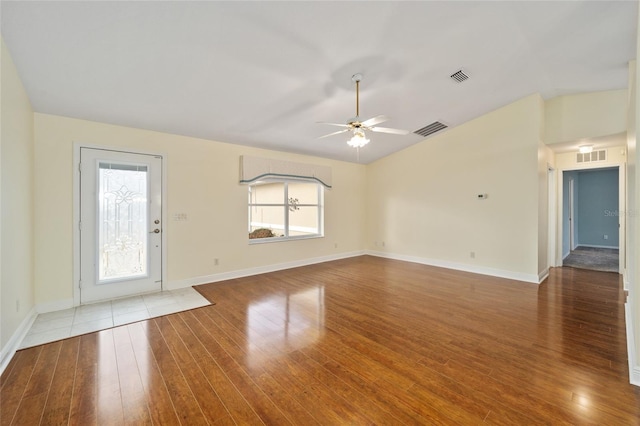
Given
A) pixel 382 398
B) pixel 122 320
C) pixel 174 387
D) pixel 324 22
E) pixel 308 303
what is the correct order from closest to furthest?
pixel 382 398
pixel 174 387
pixel 324 22
pixel 122 320
pixel 308 303

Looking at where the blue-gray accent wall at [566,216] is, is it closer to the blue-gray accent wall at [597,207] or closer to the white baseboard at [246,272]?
the blue-gray accent wall at [597,207]

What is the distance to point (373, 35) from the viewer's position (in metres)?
2.83

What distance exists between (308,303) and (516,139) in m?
4.67

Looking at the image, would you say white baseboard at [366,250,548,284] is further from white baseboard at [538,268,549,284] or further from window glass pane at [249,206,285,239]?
window glass pane at [249,206,285,239]

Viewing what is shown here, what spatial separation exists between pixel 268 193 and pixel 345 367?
4.35 metres

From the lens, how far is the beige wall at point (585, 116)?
4.40m

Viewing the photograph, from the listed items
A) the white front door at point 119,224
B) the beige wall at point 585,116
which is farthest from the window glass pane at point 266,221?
the beige wall at point 585,116

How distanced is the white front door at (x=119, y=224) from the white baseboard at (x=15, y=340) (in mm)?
635

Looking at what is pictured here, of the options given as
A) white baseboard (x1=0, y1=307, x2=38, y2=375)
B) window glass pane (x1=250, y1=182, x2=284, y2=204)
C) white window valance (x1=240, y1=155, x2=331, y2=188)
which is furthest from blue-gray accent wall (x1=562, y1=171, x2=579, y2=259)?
white baseboard (x1=0, y1=307, x2=38, y2=375)

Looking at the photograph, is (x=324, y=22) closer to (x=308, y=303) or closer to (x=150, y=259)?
(x=308, y=303)

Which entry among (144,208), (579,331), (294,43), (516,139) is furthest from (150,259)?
(516,139)

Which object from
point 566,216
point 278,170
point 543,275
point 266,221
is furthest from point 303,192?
point 566,216

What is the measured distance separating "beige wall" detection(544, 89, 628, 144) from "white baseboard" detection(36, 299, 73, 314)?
8.04m

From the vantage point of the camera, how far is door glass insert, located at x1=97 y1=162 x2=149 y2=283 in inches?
157
